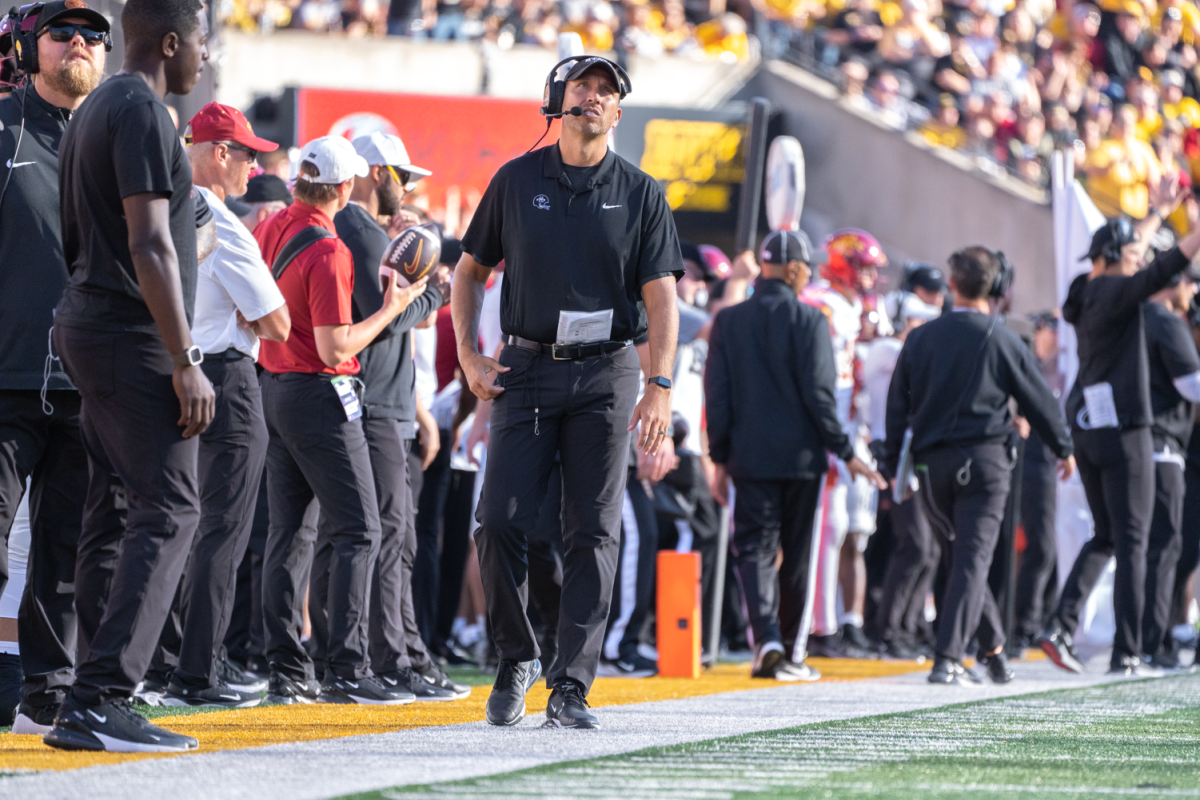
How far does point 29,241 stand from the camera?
5.23 metres

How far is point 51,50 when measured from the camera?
5270 millimetres

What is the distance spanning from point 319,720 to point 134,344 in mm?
1573

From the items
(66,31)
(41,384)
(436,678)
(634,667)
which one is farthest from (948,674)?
(66,31)

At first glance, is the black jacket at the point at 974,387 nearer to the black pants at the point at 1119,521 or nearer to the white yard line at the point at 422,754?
the black pants at the point at 1119,521

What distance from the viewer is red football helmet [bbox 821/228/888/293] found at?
1117cm

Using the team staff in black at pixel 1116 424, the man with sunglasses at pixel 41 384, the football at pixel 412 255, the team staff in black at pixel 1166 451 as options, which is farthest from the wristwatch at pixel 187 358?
the team staff in black at pixel 1166 451

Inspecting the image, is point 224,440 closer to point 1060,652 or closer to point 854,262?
point 1060,652

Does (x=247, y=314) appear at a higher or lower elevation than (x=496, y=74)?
lower

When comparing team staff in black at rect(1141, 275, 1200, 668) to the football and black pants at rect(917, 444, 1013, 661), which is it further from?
the football

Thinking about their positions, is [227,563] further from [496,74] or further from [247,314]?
[496,74]

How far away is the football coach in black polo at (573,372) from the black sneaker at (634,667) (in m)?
3.13

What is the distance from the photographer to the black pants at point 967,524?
8.22 m

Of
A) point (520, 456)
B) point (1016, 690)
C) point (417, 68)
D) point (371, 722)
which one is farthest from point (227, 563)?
point (417, 68)

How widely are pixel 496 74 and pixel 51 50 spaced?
56.2 ft
